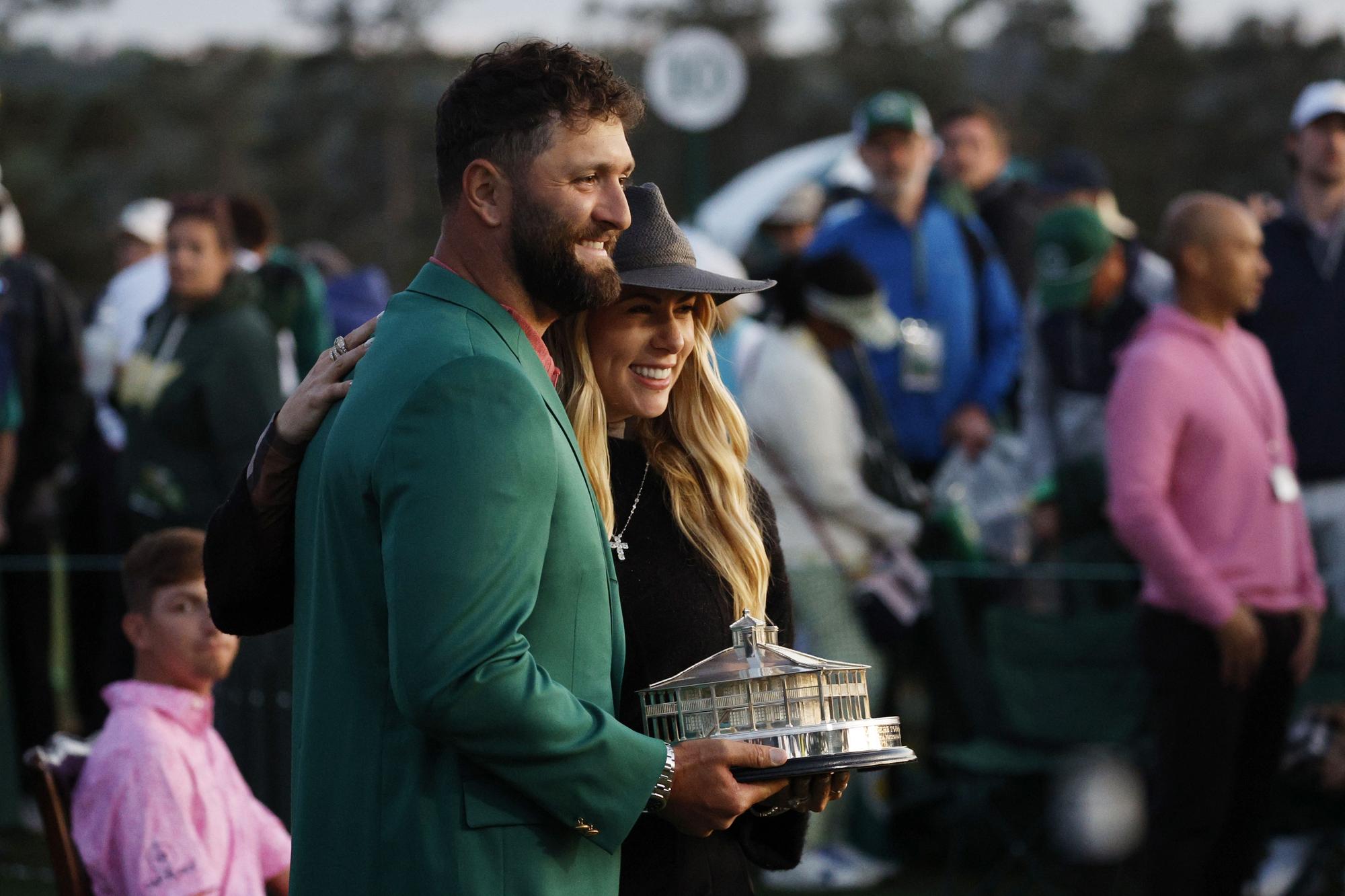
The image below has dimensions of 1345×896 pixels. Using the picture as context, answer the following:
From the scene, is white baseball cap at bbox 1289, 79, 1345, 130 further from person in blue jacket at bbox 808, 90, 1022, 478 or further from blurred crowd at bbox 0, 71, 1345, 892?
person in blue jacket at bbox 808, 90, 1022, 478

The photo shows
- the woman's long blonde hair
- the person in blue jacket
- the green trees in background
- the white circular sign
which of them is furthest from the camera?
the green trees in background

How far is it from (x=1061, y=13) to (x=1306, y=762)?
4243 centimetres

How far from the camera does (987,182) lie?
31.7 ft

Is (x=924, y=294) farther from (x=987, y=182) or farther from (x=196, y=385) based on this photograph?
(x=196, y=385)

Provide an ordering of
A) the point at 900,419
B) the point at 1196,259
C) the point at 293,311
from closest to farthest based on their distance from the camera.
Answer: the point at 1196,259
the point at 293,311
the point at 900,419

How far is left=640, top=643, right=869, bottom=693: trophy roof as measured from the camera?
282 cm

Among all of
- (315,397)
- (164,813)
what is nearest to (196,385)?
(164,813)

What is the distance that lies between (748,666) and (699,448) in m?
0.70

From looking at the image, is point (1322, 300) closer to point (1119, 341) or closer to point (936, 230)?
point (1119, 341)

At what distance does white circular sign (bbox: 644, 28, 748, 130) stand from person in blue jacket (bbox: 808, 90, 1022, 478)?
6278 mm

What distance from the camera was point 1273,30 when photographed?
38.2m

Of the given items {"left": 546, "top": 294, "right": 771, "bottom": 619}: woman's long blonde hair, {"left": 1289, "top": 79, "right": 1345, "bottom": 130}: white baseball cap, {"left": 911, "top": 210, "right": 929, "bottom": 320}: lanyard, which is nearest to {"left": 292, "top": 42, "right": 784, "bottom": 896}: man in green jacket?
{"left": 546, "top": 294, "right": 771, "bottom": 619}: woman's long blonde hair

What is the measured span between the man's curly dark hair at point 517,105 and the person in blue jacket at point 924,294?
5.21 m

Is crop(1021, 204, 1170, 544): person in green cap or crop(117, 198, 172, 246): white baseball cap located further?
crop(117, 198, 172, 246): white baseball cap
